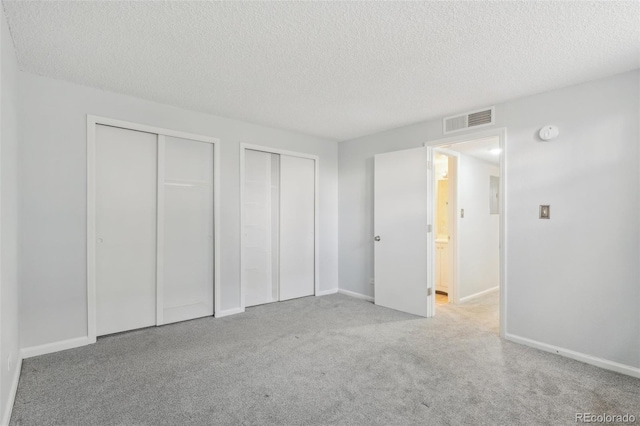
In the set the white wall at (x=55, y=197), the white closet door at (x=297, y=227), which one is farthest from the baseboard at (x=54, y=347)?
the white closet door at (x=297, y=227)

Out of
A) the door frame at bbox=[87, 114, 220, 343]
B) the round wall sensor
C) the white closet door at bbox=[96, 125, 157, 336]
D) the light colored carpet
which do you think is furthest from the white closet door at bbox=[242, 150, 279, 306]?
the round wall sensor

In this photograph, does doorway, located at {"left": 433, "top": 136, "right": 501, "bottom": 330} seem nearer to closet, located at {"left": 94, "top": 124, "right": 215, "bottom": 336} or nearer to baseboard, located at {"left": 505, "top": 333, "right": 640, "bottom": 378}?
baseboard, located at {"left": 505, "top": 333, "right": 640, "bottom": 378}

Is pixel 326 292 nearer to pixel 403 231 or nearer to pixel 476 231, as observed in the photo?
pixel 403 231

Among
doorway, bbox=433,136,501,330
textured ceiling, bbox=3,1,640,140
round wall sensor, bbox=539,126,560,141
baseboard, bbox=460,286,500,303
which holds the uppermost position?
textured ceiling, bbox=3,1,640,140

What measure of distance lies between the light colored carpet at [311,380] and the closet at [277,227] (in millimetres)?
1014

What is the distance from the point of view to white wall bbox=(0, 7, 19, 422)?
184 cm

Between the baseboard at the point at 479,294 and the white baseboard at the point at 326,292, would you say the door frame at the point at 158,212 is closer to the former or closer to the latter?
the white baseboard at the point at 326,292

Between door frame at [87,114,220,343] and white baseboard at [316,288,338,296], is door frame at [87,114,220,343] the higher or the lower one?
the higher one

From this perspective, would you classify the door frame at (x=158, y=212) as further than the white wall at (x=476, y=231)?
No

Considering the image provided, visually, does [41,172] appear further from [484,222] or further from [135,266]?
[484,222]

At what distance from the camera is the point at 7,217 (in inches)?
79.0

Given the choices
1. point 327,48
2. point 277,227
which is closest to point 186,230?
point 277,227

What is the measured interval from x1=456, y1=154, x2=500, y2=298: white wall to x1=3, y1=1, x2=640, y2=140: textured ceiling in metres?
1.79

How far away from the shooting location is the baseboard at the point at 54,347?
8.91 ft
